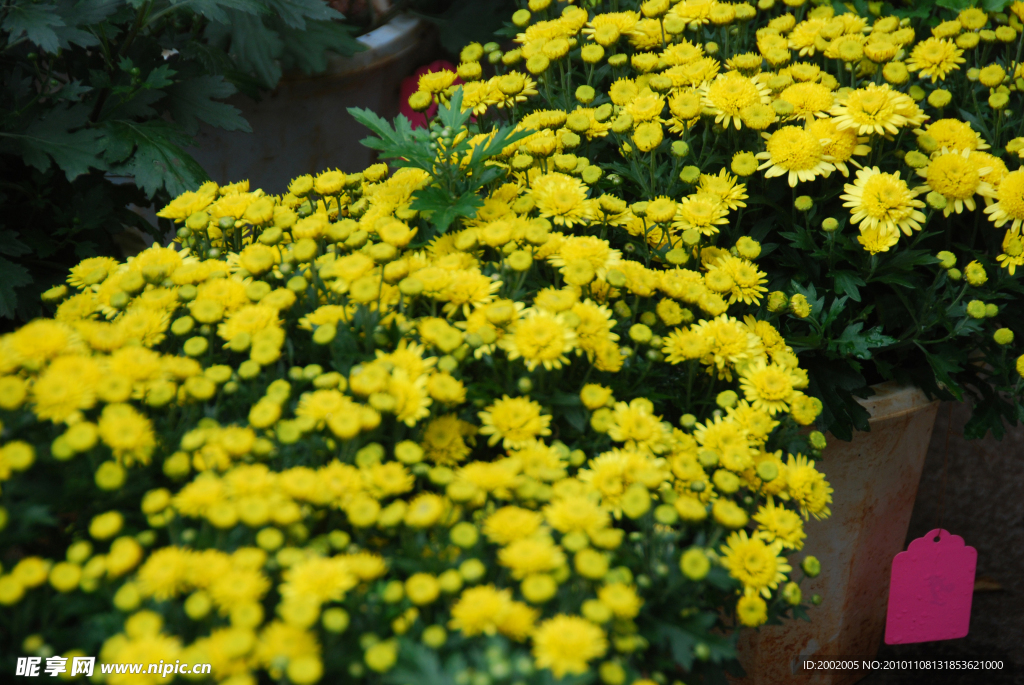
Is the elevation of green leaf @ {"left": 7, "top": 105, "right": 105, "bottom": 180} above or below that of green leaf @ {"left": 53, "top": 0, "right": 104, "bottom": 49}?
below

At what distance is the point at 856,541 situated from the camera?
1649mm

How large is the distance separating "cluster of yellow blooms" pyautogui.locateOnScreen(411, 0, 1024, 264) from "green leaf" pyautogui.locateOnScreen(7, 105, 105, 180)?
0.70 m

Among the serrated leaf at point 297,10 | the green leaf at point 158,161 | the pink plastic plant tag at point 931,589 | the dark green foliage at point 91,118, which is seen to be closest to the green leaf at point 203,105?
the dark green foliage at point 91,118

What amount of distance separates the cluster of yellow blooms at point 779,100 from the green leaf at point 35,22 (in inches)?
27.7

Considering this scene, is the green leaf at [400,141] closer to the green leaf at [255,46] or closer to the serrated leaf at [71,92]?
the serrated leaf at [71,92]

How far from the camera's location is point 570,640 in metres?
0.73

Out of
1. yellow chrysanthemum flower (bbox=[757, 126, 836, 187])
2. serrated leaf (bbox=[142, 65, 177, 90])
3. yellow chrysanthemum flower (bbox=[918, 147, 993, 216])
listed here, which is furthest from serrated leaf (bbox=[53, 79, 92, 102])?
yellow chrysanthemum flower (bbox=[918, 147, 993, 216])

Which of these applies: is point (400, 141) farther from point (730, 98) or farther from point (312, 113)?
point (312, 113)

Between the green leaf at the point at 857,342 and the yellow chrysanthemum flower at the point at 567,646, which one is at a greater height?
the yellow chrysanthemum flower at the point at 567,646

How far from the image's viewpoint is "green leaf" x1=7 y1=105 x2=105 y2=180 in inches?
64.9

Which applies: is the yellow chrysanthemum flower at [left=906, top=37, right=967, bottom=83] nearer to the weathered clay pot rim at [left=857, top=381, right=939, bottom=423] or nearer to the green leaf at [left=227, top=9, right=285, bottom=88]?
the weathered clay pot rim at [left=857, top=381, right=939, bottom=423]

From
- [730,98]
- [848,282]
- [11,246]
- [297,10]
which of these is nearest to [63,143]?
[11,246]

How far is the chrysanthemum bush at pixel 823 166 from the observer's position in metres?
1.31

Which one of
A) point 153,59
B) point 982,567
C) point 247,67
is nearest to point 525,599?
point 153,59
